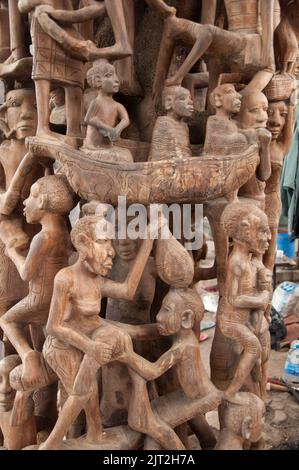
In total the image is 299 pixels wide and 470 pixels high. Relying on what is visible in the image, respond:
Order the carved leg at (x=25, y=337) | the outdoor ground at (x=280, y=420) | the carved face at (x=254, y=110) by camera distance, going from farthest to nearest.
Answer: the outdoor ground at (x=280, y=420) → the carved face at (x=254, y=110) → the carved leg at (x=25, y=337)

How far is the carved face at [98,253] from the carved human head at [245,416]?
833mm

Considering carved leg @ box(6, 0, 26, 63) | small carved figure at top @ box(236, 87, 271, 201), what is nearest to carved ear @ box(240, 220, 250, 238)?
small carved figure at top @ box(236, 87, 271, 201)

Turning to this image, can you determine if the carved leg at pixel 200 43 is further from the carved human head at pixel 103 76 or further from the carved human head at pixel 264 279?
the carved human head at pixel 264 279

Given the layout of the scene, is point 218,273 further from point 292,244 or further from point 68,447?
point 292,244

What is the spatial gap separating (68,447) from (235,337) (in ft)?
2.75

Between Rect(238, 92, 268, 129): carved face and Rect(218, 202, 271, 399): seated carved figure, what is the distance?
16.5 inches

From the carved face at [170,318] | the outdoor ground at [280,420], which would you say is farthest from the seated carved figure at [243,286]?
the outdoor ground at [280,420]

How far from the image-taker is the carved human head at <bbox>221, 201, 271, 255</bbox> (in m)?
2.01

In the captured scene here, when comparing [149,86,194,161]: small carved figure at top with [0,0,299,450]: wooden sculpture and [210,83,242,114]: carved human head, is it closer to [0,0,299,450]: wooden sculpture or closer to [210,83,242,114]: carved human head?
[0,0,299,450]: wooden sculpture

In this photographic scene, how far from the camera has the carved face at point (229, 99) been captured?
6.97ft

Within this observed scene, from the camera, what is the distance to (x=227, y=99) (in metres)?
2.13

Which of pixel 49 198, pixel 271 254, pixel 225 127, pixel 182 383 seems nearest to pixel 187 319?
pixel 182 383
